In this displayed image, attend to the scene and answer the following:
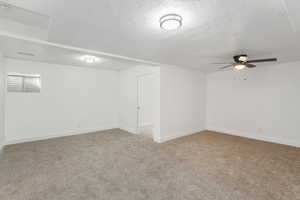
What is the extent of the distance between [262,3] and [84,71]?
5.11m

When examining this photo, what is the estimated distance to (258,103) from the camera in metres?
Result: 4.40

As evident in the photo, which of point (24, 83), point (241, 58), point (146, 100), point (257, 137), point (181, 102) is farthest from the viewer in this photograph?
point (146, 100)

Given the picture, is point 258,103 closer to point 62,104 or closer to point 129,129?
point 129,129

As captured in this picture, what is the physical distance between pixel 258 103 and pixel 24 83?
7.48 meters

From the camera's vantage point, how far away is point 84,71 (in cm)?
495

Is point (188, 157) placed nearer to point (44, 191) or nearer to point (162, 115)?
point (162, 115)

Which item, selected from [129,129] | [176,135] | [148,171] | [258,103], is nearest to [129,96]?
[129,129]

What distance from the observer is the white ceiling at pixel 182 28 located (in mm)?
1451

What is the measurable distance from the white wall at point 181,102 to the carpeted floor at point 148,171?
2.48ft

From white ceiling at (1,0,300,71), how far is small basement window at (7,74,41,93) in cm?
248

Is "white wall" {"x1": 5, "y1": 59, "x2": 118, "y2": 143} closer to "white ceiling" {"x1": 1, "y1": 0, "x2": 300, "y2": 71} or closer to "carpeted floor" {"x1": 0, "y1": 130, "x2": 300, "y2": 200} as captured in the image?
"carpeted floor" {"x1": 0, "y1": 130, "x2": 300, "y2": 200}

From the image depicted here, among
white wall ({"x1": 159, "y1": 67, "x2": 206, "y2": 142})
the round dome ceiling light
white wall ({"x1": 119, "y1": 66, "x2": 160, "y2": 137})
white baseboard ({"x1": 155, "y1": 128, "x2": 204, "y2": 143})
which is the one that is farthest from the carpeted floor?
the round dome ceiling light

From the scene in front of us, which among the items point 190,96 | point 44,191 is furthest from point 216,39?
point 44,191

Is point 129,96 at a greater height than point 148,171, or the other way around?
point 129,96
